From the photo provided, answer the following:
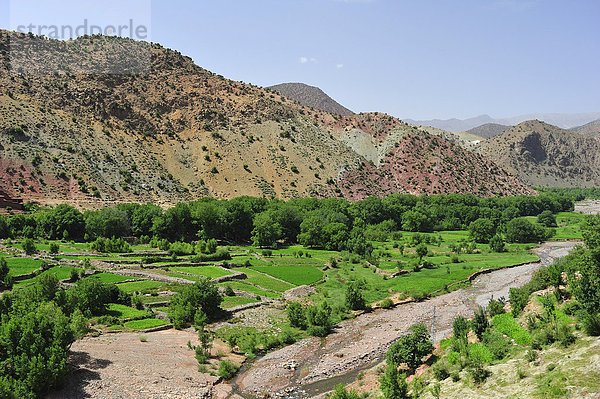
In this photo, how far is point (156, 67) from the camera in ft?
470

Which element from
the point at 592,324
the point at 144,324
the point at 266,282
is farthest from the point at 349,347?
the point at 266,282

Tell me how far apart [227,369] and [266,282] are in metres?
24.0

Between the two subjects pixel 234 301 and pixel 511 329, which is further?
pixel 234 301

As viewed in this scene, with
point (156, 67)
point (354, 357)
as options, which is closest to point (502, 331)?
point (354, 357)

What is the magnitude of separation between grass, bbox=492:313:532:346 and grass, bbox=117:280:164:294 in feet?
121

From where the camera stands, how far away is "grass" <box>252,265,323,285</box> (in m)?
57.5

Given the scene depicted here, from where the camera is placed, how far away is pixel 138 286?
50.2 metres

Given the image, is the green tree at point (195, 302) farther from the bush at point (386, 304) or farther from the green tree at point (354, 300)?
the bush at point (386, 304)

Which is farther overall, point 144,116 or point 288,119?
point 288,119

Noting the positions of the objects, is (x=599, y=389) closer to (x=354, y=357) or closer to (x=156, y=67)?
(x=354, y=357)

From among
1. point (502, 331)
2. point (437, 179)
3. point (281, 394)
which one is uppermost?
point (437, 179)

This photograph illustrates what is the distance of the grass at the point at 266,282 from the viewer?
53.9m

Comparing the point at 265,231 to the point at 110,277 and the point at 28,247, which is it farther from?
the point at 28,247

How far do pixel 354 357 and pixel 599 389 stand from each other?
18.9 metres
